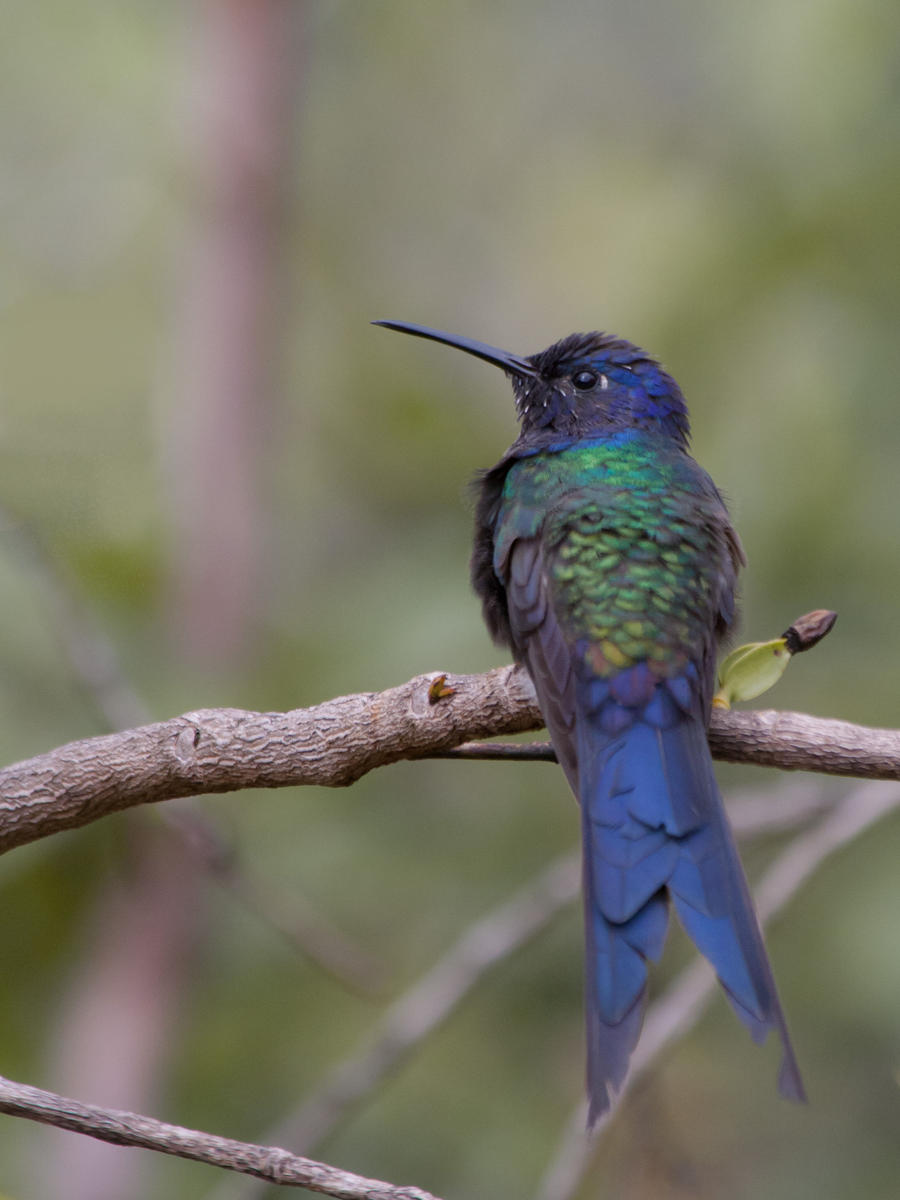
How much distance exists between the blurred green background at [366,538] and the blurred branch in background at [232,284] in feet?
0.06

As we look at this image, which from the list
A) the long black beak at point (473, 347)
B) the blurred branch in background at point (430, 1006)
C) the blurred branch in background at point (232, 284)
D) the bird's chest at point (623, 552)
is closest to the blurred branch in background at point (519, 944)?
the blurred branch in background at point (430, 1006)

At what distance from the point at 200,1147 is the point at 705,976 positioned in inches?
77.4

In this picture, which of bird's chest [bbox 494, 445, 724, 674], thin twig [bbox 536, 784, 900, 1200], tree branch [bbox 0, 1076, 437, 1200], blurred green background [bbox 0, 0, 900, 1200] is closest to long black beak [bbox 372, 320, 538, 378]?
bird's chest [bbox 494, 445, 724, 674]

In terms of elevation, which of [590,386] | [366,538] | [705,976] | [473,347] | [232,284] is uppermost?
[232,284]

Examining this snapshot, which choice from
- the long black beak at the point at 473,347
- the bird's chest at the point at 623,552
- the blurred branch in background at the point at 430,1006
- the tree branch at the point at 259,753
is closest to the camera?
the tree branch at the point at 259,753

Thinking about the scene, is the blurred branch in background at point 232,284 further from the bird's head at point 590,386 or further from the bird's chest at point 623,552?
the bird's chest at point 623,552

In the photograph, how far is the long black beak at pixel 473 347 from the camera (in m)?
3.84

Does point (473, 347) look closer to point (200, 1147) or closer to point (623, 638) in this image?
point (623, 638)

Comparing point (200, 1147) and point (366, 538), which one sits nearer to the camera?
point (200, 1147)

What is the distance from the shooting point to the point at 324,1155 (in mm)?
4254

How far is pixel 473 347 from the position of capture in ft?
12.9

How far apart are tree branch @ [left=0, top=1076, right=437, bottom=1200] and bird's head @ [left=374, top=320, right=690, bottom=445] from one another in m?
2.43

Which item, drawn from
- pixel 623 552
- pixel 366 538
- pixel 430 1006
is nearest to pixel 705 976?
pixel 430 1006

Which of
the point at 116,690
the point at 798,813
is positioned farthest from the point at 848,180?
the point at 116,690
